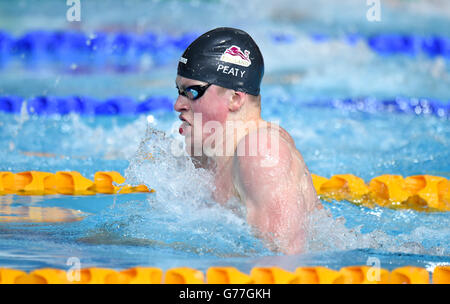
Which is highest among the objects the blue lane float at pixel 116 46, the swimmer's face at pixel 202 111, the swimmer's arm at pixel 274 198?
the blue lane float at pixel 116 46

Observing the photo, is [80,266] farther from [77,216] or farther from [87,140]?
[87,140]

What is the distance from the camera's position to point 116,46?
8469mm

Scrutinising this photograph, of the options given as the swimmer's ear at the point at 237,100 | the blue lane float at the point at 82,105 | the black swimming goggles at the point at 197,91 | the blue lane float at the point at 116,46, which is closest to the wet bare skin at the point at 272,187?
the swimmer's ear at the point at 237,100

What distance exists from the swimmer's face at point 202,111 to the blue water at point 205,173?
182 millimetres

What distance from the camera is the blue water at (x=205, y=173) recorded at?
2.25m

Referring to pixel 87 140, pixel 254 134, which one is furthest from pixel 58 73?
pixel 254 134

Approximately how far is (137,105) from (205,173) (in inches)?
172

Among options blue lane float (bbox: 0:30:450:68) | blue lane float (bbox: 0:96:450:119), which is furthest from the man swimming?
blue lane float (bbox: 0:30:450:68)

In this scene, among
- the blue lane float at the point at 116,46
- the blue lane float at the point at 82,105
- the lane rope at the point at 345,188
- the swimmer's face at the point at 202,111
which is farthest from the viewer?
the blue lane float at the point at 116,46

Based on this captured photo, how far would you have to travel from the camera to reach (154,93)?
279 inches

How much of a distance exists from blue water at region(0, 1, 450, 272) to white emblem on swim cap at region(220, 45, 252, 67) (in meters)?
0.46

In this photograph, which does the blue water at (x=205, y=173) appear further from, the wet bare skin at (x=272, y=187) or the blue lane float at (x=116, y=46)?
the blue lane float at (x=116, y=46)

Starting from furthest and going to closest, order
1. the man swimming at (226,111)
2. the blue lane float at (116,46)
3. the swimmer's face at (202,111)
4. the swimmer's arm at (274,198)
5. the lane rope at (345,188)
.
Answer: the blue lane float at (116,46) < the lane rope at (345,188) < the swimmer's face at (202,111) < the man swimming at (226,111) < the swimmer's arm at (274,198)
